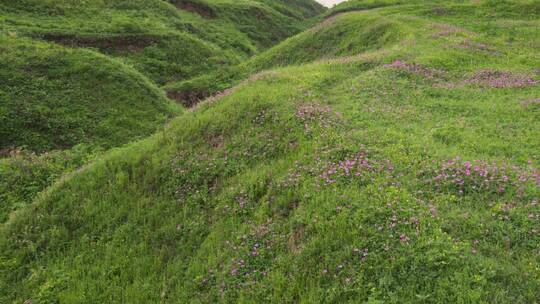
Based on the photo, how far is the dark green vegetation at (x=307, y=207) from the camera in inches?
264

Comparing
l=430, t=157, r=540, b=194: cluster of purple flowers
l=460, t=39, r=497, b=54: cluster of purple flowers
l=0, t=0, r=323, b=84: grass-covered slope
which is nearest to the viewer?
l=430, t=157, r=540, b=194: cluster of purple flowers

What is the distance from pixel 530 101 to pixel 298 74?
35.2 feet

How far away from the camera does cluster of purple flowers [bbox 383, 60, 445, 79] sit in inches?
743

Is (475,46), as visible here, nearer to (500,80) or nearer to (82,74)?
(500,80)

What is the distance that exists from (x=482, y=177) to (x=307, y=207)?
4.70 metres

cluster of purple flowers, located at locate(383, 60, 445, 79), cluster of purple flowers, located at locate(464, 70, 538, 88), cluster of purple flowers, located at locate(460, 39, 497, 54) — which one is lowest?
cluster of purple flowers, located at locate(464, 70, 538, 88)

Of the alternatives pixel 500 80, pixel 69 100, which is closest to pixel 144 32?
pixel 69 100

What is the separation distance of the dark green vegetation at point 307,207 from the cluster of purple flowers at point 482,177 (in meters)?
0.04

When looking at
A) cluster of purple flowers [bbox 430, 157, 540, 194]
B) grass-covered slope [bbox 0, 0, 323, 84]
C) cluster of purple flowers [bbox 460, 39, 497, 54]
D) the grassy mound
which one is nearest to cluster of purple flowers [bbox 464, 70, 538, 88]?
cluster of purple flowers [bbox 460, 39, 497, 54]

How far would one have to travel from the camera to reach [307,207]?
861 centimetres

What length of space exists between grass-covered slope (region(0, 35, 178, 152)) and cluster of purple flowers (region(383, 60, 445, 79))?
15.1m

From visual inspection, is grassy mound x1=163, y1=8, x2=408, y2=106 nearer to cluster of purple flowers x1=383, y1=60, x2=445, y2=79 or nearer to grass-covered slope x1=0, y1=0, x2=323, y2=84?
grass-covered slope x1=0, y1=0, x2=323, y2=84

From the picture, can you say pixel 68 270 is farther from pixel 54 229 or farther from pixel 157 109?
pixel 157 109

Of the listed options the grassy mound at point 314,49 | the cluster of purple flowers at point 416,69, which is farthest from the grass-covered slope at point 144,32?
the cluster of purple flowers at point 416,69
